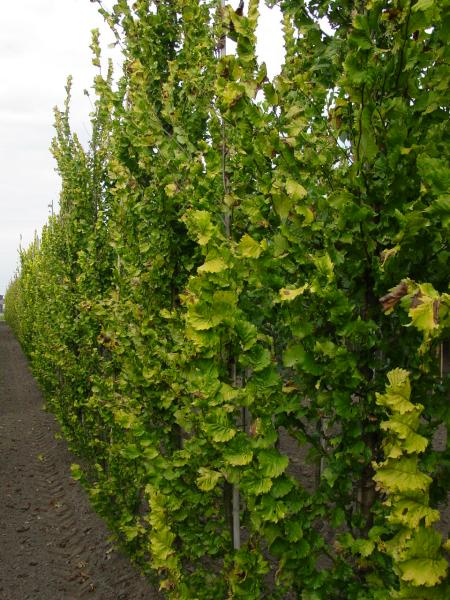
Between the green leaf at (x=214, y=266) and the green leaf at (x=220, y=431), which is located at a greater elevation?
the green leaf at (x=214, y=266)

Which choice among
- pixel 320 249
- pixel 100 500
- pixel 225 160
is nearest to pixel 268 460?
pixel 320 249

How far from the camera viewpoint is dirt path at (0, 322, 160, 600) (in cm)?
508

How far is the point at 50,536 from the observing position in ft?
21.0

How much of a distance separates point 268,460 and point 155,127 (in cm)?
241

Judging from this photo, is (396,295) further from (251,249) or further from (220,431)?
(220,431)

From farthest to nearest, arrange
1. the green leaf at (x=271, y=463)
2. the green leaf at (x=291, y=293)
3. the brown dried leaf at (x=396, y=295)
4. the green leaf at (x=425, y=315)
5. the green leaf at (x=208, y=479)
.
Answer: the green leaf at (x=208, y=479) < the green leaf at (x=271, y=463) < the green leaf at (x=291, y=293) < the brown dried leaf at (x=396, y=295) < the green leaf at (x=425, y=315)

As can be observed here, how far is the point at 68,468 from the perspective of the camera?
8.73m

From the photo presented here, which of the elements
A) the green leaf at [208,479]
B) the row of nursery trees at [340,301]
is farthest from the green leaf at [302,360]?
the green leaf at [208,479]

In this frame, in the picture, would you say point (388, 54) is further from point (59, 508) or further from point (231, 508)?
point (59, 508)

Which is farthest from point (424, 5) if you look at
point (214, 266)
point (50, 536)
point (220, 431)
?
point (50, 536)

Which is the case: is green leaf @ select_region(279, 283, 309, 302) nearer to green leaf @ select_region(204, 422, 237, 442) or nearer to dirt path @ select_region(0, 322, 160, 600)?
green leaf @ select_region(204, 422, 237, 442)

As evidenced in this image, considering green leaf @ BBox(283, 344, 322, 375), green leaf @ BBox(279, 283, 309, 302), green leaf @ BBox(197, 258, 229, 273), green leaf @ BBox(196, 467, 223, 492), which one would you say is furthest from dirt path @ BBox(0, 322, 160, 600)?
green leaf @ BBox(279, 283, 309, 302)

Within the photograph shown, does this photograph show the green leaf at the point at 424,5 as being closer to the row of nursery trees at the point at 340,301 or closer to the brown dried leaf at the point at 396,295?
the row of nursery trees at the point at 340,301

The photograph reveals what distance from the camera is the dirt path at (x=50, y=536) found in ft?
16.7
